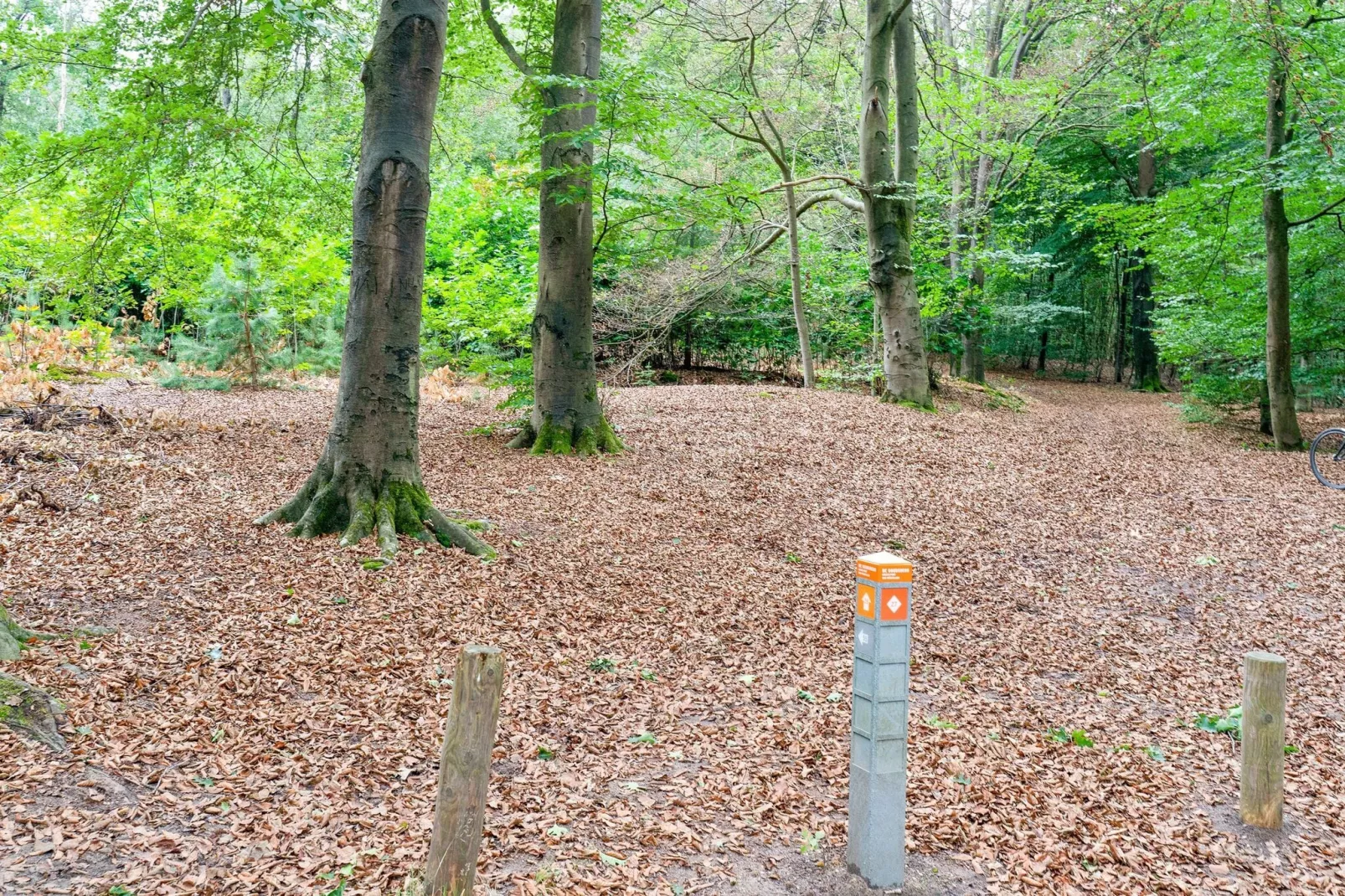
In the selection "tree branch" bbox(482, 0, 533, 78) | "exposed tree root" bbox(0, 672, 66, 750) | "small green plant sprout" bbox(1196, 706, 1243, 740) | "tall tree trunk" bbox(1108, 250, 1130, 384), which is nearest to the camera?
"exposed tree root" bbox(0, 672, 66, 750)

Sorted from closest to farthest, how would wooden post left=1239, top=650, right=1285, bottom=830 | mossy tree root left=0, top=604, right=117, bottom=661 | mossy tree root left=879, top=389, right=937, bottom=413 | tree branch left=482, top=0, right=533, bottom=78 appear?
wooden post left=1239, top=650, right=1285, bottom=830 < mossy tree root left=0, top=604, right=117, bottom=661 < tree branch left=482, top=0, right=533, bottom=78 < mossy tree root left=879, top=389, right=937, bottom=413

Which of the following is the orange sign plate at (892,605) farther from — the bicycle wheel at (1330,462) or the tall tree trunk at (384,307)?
the bicycle wheel at (1330,462)

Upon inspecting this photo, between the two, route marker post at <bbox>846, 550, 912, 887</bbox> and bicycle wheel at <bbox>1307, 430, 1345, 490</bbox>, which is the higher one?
bicycle wheel at <bbox>1307, 430, 1345, 490</bbox>

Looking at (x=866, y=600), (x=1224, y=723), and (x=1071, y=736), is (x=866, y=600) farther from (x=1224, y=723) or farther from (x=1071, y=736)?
(x=1224, y=723)

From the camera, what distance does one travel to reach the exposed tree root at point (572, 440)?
29.2 feet

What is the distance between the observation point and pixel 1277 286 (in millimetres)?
11398

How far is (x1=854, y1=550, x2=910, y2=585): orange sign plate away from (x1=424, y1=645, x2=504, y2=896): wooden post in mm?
1263

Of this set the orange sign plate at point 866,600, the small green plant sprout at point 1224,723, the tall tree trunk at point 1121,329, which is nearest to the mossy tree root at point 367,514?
the orange sign plate at point 866,600

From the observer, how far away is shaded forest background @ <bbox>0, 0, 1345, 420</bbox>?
24.2ft

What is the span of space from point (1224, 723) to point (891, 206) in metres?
9.60

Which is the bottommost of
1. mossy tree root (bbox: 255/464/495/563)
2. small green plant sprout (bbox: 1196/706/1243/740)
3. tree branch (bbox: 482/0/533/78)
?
small green plant sprout (bbox: 1196/706/1243/740)

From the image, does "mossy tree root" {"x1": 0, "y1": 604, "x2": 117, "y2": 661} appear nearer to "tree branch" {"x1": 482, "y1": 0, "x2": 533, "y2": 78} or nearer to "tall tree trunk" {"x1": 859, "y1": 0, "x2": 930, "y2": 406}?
"tree branch" {"x1": 482, "y1": 0, "x2": 533, "y2": 78}

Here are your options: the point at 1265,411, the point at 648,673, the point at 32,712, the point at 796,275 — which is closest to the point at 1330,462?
the point at 1265,411

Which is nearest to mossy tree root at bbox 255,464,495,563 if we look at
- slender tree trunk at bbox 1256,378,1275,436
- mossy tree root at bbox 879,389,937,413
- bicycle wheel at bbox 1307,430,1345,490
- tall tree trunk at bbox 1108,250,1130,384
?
mossy tree root at bbox 879,389,937,413
